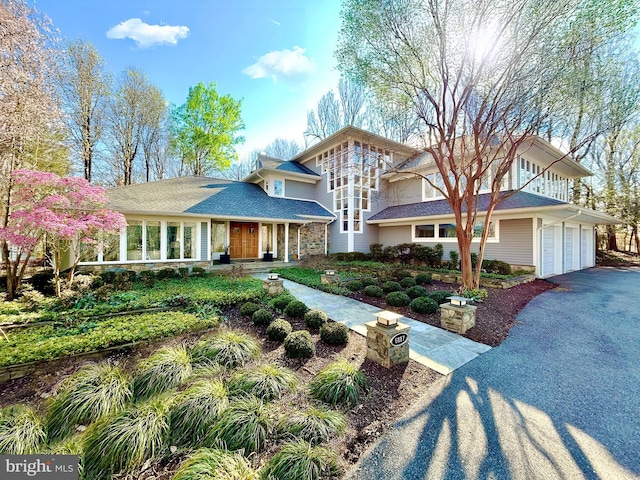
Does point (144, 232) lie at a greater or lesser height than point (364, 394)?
greater

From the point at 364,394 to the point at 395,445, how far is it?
2.33 ft

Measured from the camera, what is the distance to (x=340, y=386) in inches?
116

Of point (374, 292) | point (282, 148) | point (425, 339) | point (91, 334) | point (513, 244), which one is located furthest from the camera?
point (282, 148)

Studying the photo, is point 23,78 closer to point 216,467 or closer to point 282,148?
point 216,467

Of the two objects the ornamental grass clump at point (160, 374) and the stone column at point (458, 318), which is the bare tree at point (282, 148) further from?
the ornamental grass clump at point (160, 374)

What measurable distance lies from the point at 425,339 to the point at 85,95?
65.5ft

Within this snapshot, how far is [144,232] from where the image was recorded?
31.5 feet

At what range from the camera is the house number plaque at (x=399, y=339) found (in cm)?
359

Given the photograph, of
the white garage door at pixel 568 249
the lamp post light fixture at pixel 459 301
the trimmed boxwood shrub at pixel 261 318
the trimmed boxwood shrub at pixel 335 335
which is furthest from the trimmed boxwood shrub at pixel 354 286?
the white garage door at pixel 568 249

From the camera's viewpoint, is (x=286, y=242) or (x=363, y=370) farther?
(x=286, y=242)

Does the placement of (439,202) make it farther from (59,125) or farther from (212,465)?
(59,125)

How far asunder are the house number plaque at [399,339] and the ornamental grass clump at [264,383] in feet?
4.69

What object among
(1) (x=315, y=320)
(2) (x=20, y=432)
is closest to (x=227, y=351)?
(1) (x=315, y=320)

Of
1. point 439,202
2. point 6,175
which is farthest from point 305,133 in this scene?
point 6,175
